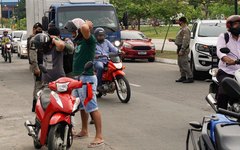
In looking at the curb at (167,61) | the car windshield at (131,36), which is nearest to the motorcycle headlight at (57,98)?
the curb at (167,61)

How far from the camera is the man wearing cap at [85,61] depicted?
718 cm

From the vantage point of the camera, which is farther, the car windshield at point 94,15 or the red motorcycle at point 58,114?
the car windshield at point 94,15

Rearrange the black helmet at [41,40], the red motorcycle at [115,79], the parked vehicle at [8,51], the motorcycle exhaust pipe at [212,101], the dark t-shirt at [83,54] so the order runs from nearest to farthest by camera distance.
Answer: the motorcycle exhaust pipe at [212,101], the black helmet at [41,40], the dark t-shirt at [83,54], the red motorcycle at [115,79], the parked vehicle at [8,51]

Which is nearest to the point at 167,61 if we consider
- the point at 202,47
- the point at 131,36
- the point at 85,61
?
the point at 131,36

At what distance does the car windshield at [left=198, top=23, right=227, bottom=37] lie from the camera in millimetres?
16438

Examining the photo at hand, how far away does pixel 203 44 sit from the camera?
15.7m

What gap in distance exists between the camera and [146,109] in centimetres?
→ 1040

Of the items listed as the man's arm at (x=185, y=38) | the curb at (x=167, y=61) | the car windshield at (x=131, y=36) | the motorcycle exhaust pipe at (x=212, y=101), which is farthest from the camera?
the car windshield at (x=131, y=36)

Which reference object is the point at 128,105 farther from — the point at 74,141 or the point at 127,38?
the point at 127,38

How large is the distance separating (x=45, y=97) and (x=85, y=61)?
1.01 metres

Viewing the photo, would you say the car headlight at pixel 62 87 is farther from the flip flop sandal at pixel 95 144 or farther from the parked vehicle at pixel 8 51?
the parked vehicle at pixel 8 51

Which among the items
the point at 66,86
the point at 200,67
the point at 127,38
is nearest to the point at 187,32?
the point at 200,67

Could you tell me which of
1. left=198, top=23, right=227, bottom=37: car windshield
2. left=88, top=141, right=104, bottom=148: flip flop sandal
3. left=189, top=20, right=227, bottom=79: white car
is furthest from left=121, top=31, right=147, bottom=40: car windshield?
left=88, top=141, right=104, bottom=148: flip flop sandal

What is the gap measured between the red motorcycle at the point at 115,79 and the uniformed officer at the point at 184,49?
3.84 metres
